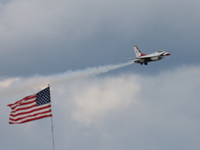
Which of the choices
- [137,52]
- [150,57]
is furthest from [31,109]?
[137,52]

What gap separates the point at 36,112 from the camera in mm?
62656

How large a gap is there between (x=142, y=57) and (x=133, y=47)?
1331 cm

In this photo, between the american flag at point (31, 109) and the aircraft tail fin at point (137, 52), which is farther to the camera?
Answer: the aircraft tail fin at point (137, 52)

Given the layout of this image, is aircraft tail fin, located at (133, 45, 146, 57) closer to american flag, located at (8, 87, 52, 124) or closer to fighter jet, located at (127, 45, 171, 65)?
fighter jet, located at (127, 45, 171, 65)

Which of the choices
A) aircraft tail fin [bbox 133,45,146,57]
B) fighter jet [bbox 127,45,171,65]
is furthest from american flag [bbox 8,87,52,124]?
aircraft tail fin [bbox 133,45,146,57]

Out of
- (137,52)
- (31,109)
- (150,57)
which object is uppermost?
(137,52)

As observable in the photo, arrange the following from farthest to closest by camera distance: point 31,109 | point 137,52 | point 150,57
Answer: point 137,52 → point 150,57 → point 31,109

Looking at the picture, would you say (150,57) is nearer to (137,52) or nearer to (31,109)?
(137,52)

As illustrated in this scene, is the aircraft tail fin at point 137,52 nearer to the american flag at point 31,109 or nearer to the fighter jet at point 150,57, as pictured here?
the fighter jet at point 150,57

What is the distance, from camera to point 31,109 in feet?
207

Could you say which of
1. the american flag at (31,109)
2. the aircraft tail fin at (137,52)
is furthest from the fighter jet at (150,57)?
the american flag at (31,109)

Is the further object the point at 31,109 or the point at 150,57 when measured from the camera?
the point at 150,57

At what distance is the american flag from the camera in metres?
62.6

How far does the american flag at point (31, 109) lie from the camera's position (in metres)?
62.6
